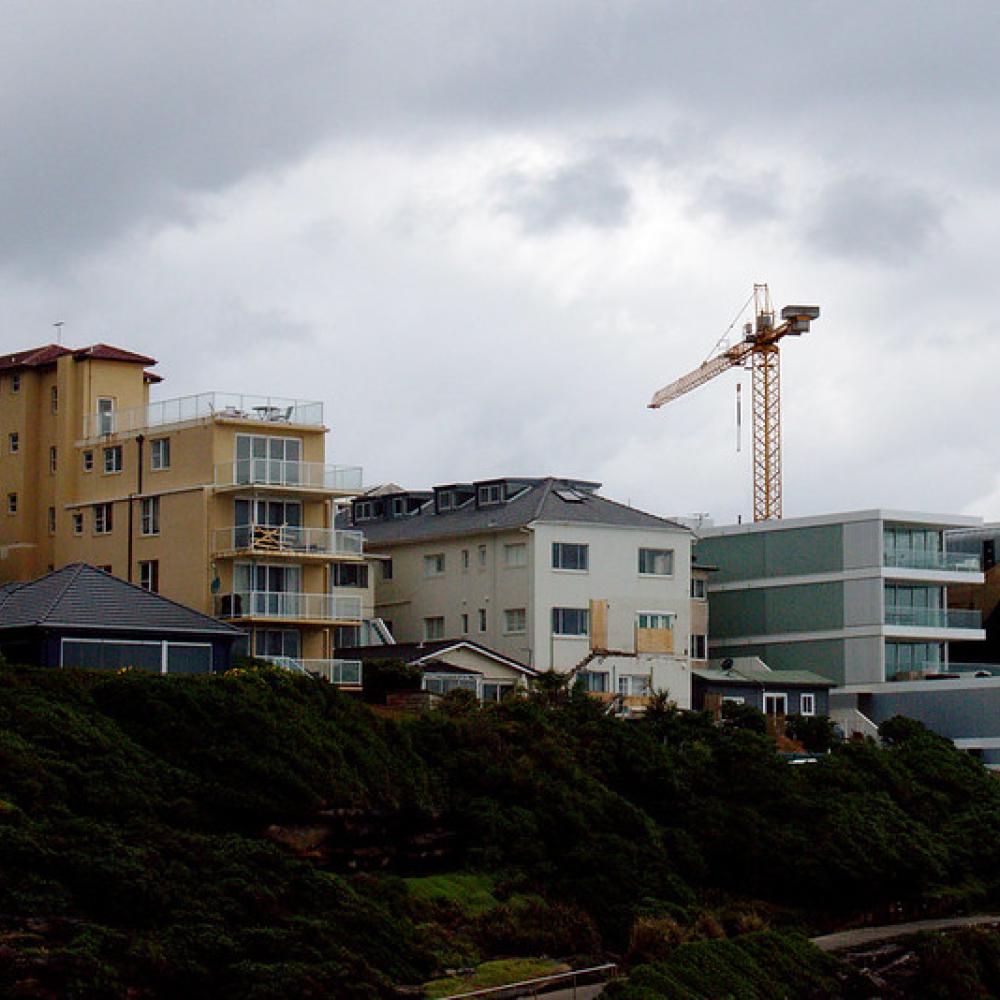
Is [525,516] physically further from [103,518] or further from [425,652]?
[103,518]

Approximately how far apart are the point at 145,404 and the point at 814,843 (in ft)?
104

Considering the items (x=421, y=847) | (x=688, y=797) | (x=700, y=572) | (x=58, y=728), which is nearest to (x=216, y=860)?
(x=58, y=728)

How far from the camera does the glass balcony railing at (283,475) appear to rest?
66.5 meters

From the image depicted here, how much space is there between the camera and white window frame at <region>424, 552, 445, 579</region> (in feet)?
251

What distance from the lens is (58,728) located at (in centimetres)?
3881

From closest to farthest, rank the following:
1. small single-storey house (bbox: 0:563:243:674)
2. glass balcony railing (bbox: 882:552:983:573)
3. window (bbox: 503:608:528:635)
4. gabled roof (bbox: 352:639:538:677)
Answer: small single-storey house (bbox: 0:563:243:674)
gabled roof (bbox: 352:639:538:677)
window (bbox: 503:608:528:635)
glass balcony railing (bbox: 882:552:983:573)

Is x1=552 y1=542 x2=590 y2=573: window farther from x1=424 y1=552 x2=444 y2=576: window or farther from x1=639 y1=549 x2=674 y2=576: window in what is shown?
x1=424 y1=552 x2=444 y2=576: window

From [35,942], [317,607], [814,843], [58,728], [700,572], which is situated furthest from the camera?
[700,572]

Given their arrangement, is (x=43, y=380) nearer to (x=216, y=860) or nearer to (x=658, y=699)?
(x=658, y=699)

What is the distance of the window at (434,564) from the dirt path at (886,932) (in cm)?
2923

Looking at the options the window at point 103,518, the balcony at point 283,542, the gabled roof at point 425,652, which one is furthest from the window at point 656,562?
the window at point 103,518

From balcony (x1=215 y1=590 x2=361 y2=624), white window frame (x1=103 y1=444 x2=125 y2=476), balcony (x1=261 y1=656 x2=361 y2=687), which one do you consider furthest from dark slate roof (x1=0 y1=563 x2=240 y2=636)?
white window frame (x1=103 y1=444 x2=125 y2=476)

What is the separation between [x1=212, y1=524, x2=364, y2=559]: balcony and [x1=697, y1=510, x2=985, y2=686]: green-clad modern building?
2298 centimetres

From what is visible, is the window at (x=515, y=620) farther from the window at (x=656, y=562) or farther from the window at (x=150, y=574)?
the window at (x=150, y=574)
